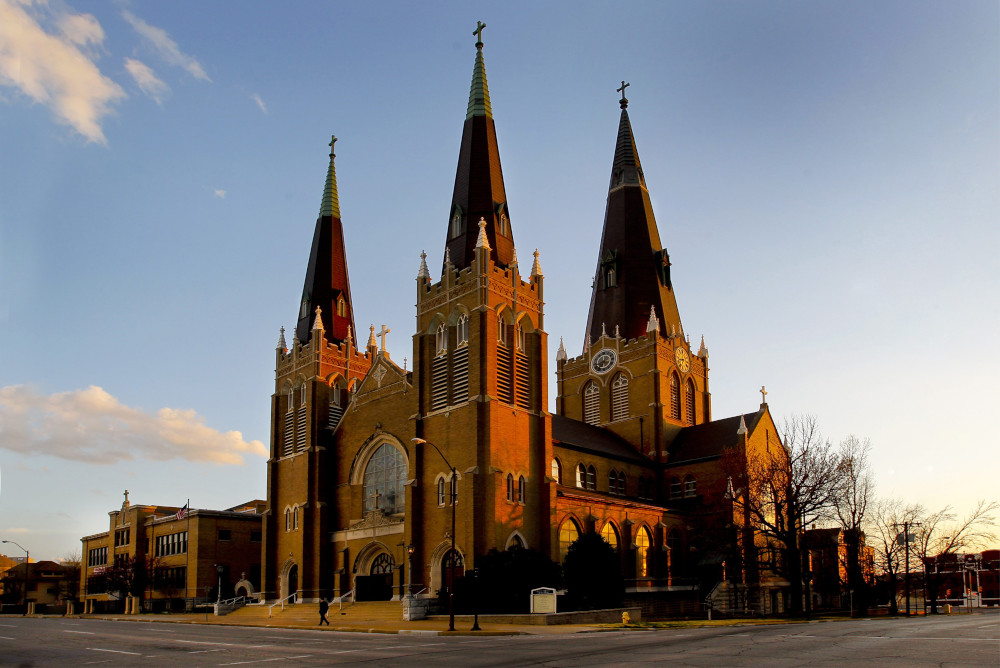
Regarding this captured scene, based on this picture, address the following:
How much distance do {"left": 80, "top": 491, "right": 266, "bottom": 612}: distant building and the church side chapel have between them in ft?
41.6

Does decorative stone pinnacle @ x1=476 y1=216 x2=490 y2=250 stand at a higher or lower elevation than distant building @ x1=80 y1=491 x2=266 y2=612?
higher

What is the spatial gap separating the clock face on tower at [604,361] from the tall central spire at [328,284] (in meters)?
19.3

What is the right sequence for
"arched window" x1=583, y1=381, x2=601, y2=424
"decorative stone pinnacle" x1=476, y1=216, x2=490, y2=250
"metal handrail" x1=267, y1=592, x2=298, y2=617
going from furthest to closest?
"arched window" x1=583, y1=381, x2=601, y2=424
"metal handrail" x1=267, y1=592, x2=298, y2=617
"decorative stone pinnacle" x1=476, y1=216, x2=490, y2=250

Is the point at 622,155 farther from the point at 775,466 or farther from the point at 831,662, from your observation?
the point at 831,662

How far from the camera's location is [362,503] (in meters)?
52.4

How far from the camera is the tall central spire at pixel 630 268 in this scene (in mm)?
66875

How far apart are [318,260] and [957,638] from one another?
47.8 m

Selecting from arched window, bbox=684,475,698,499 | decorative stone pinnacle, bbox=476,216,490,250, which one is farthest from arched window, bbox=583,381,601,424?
decorative stone pinnacle, bbox=476,216,490,250

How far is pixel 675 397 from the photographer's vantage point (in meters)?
66.4

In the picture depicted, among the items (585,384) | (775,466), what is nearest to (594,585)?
(775,466)

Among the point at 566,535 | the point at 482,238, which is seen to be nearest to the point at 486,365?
the point at 482,238

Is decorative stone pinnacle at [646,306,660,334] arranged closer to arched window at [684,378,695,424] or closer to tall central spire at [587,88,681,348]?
tall central spire at [587,88,681,348]

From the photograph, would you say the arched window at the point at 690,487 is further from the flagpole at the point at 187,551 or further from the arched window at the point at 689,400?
the flagpole at the point at 187,551

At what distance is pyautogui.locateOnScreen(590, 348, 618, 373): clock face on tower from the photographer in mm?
66625
